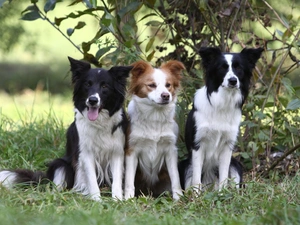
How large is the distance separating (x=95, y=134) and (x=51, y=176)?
670mm

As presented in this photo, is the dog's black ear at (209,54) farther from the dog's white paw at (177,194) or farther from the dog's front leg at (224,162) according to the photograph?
the dog's white paw at (177,194)

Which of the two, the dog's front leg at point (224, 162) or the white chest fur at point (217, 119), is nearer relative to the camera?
the white chest fur at point (217, 119)

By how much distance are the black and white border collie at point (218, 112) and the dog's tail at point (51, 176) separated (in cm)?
116

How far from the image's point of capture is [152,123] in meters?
5.84

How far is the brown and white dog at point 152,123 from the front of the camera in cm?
579

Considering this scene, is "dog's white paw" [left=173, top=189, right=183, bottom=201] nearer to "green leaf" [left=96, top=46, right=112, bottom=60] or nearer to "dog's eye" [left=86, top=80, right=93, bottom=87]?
"dog's eye" [left=86, top=80, right=93, bottom=87]

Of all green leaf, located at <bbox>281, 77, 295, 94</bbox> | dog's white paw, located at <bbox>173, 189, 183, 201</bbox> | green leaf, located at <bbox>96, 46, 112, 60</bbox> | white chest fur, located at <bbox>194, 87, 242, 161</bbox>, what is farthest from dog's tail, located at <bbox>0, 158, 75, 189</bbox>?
green leaf, located at <bbox>281, 77, 295, 94</bbox>

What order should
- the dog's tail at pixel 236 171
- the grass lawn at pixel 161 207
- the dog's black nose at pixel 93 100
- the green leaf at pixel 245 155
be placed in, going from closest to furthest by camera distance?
the grass lawn at pixel 161 207, the dog's black nose at pixel 93 100, the dog's tail at pixel 236 171, the green leaf at pixel 245 155

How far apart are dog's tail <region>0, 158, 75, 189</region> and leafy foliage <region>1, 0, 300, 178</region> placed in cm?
117

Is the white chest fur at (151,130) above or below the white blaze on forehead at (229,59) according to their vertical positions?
below

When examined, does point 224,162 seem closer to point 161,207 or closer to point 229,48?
point 161,207

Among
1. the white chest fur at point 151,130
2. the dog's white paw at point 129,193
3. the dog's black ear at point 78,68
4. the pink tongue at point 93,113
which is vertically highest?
the dog's black ear at point 78,68

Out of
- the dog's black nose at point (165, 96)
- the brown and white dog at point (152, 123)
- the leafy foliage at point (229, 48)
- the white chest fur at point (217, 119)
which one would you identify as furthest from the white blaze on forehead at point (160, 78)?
the leafy foliage at point (229, 48)

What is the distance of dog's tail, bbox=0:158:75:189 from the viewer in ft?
19.4
